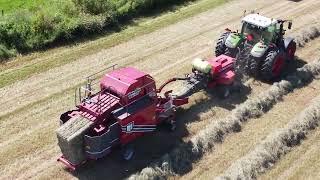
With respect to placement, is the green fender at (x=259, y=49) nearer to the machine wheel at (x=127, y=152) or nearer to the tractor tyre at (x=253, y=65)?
the tractor tyre at (x=253, y=65)

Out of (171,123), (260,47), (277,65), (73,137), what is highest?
(260,47)

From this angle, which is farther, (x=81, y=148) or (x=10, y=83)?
(x=10, y=83)

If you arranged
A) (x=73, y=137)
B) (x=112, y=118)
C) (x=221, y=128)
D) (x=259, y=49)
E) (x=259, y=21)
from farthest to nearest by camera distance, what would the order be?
(x=259, y=21), (x=259, y=49), (x=221, y=128), (x=112, y=118), (x=73, y=137)

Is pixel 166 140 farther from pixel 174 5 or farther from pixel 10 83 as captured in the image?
pixel 174 5

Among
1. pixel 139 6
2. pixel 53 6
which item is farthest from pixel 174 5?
pixel 53 6

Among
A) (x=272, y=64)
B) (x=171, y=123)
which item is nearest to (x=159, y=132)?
(x=171, y=123)

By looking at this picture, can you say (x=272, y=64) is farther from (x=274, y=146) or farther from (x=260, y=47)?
(x=274, y=146)

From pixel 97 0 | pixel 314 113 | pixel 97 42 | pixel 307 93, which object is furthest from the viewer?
pixel 97 0

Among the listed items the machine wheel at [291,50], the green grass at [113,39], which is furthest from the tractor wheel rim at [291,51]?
the green grass at [113,39]
